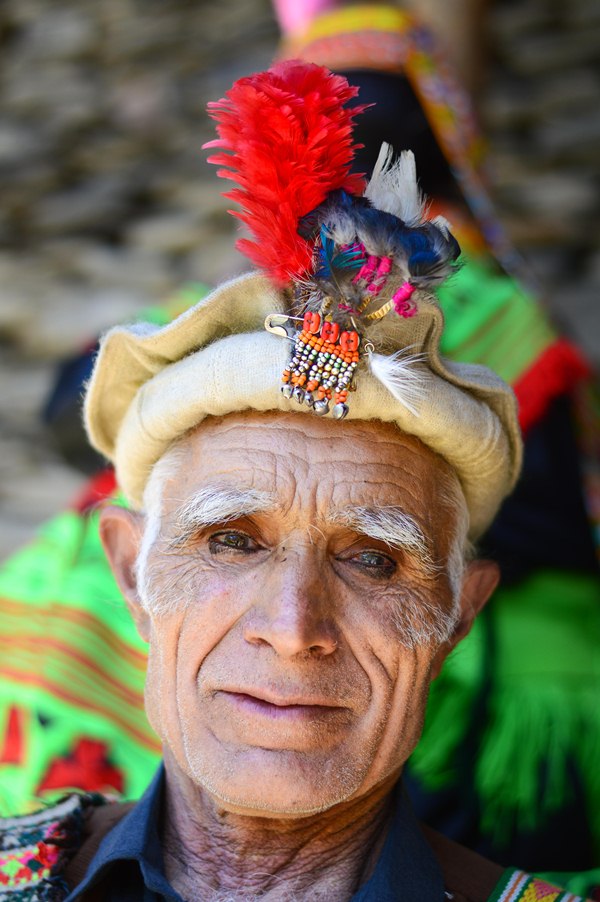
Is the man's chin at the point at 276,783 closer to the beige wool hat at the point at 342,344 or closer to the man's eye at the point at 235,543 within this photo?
the man's eye at the point at 235,543

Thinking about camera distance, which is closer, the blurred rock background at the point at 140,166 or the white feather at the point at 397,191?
the white feather at the point at 397,191

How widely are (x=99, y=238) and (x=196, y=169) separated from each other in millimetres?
558

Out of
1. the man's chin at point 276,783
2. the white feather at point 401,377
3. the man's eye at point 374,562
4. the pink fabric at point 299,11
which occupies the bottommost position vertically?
the man's chin at point 276,783

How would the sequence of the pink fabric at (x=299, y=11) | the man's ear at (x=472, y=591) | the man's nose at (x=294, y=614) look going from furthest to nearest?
1. the pink fabric at (x=299, y=11)
2. the man's ear at (x=472, y=591)
3. the man's nose at (x=294, y=614)

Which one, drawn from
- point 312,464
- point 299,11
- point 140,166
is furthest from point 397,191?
point 140,166

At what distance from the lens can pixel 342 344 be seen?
5.66ft

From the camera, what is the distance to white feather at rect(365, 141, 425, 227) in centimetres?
172

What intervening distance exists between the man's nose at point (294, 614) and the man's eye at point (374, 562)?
0.10 m

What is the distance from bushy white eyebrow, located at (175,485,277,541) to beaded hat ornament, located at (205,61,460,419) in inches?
6.4

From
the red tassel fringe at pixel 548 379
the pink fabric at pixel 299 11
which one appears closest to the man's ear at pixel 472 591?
the red tassel fringe at pixel 548 379

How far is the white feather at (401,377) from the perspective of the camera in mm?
1730

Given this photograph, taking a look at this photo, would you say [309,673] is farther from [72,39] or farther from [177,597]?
[72,39]

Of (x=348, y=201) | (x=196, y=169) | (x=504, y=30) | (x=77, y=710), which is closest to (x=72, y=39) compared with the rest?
(x=196, y=169)

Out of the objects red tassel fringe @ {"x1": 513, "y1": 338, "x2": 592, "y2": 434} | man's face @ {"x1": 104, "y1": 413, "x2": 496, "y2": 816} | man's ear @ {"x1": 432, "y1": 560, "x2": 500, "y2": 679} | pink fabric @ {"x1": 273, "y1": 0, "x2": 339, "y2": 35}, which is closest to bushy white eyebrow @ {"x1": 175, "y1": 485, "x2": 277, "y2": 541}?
man's face @ {"x1": 104, "y1": 413, "x2": 496, "y2": 816}
